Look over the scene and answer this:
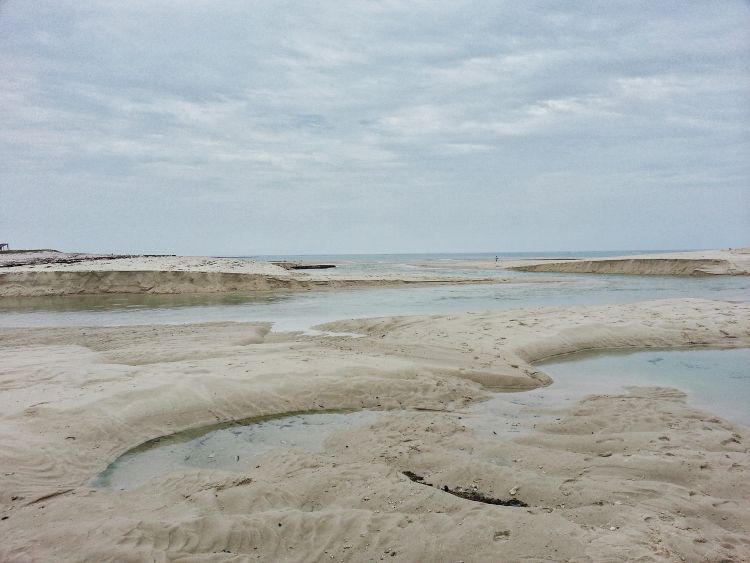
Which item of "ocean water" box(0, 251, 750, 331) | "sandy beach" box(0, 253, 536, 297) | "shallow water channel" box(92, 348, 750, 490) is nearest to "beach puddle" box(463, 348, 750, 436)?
"shallow water channel" box(92, 348, 750, 490)

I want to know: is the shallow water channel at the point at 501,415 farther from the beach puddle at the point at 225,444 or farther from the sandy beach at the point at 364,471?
the sandy beach at the point at 364,471

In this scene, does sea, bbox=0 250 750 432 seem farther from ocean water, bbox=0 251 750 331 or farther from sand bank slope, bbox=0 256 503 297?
sand bank slope, bbox=0 256 503 297

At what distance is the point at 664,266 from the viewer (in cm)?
4344

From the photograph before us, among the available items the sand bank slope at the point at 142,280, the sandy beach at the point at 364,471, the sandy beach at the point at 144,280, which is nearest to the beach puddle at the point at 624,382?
the sandy beach at the point at 364,471

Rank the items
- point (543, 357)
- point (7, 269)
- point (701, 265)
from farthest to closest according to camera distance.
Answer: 1. point (701, 265)
2. point (7, 269)
3. point (543, 357)

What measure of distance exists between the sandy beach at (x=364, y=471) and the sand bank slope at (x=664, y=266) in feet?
127

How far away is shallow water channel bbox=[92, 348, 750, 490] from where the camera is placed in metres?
5.88

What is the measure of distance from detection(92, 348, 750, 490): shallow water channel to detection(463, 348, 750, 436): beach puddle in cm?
1

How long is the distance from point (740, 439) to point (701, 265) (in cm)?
4264

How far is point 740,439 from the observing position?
19.4ft

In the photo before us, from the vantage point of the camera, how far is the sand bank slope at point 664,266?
40.0 metres

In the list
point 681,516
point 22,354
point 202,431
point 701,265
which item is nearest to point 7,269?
point 22,354

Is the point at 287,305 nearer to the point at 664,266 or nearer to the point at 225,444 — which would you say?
the point at 225,444

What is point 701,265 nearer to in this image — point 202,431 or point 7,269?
point 202,431
